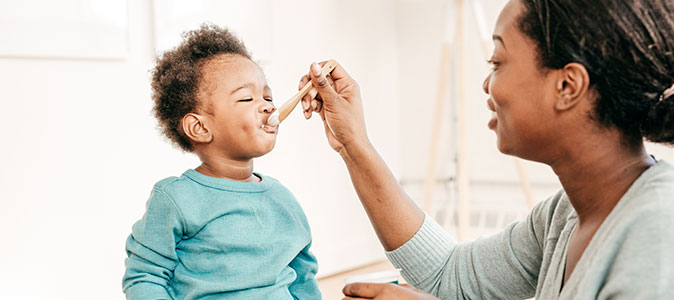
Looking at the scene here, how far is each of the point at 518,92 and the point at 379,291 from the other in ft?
1.19

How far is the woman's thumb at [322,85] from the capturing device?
4.29 feet

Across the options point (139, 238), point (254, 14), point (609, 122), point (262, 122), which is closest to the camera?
point (609, 122)

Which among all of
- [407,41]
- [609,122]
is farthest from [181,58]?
[407,41]

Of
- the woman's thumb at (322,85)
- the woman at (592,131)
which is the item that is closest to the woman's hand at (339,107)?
the woman's thumb at (322,85)

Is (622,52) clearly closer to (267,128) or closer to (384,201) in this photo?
(384,201)

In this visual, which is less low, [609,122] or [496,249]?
[609,122]

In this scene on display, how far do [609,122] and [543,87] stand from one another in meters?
0.10

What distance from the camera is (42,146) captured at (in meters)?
2.07

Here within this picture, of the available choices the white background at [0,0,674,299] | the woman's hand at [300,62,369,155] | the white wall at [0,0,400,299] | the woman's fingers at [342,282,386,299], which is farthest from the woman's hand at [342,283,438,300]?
the white wall at [0,0,400,299]

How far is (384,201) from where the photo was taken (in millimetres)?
1310

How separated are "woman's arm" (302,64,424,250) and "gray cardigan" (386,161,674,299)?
0.03 m

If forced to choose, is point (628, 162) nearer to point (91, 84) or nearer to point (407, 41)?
point (91, 84)

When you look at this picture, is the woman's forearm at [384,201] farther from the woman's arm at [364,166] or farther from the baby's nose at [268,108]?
the baby's nose at [268,108]

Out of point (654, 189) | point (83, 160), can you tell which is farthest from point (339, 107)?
point (83, 160)
